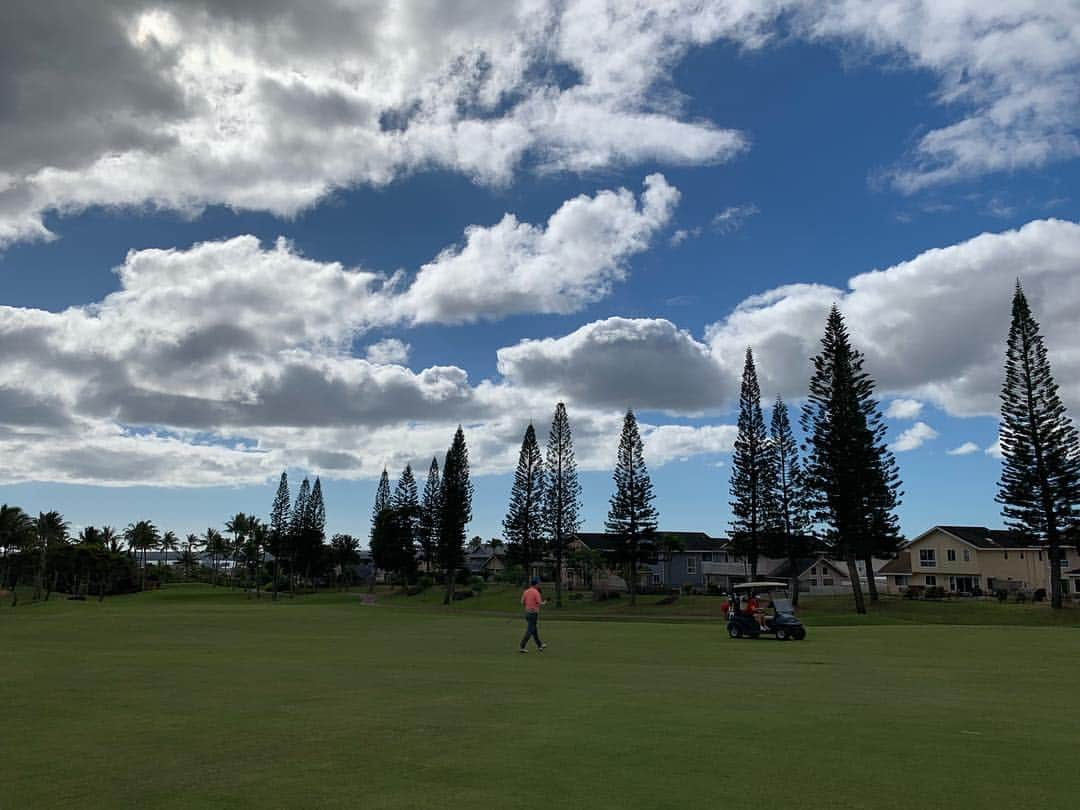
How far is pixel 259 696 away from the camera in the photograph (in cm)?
1213

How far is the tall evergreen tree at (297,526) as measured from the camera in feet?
405

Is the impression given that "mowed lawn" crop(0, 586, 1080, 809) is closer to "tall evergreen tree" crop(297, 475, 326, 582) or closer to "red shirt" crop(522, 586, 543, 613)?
"red shirt" crop(522, 586, 543, 613)

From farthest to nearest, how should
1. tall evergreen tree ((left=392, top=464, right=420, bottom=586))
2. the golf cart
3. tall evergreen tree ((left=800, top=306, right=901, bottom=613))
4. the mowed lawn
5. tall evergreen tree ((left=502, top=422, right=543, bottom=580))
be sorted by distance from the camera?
tall evergreen tree ((left=392, top=464, right=420, bottom=586)), tall evergreen tree ((left=502, top=422, right=543, bottom=580)), tall evergreen tree ((left=800, top=306, right=901, bottom=613)), the golf cart, the mowed lawn

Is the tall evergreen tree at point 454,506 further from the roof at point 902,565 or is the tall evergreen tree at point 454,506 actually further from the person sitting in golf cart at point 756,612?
the person sitting in golf cart at point 756,612

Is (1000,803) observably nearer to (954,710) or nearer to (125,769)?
(954,710)

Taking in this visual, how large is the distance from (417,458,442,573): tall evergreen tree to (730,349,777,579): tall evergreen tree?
4615 cm

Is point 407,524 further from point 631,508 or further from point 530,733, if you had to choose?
point 530,733

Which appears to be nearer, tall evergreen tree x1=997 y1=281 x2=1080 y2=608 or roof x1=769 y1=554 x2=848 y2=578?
tall evergreen tree x1=997 y1=281 x2=1080 y2=608

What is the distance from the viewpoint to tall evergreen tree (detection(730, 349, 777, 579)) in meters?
71.1

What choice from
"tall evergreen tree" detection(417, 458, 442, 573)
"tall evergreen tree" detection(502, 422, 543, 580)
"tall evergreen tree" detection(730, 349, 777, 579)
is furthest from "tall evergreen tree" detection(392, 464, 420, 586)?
"tall evergreen tree" detection(730, 349, 777, 579)

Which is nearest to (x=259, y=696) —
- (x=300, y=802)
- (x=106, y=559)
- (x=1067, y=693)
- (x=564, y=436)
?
(x=300, y=802)

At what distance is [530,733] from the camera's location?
29.3 ft

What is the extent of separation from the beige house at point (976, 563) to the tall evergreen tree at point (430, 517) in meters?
55.5

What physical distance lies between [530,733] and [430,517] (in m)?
A: 102
